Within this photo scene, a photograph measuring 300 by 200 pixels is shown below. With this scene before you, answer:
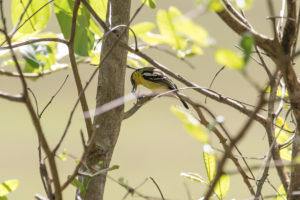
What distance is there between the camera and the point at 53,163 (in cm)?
36

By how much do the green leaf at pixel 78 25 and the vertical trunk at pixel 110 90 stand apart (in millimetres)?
44

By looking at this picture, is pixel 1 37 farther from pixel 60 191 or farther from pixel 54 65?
pixel 60 191

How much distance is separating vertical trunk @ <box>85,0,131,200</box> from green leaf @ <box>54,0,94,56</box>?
0.04 m

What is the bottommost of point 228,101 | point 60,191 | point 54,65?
point 60,191

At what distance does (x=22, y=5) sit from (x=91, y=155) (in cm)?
23

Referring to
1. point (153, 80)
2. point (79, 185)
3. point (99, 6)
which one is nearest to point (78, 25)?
point (99, 6)

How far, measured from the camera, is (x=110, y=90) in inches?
25.8

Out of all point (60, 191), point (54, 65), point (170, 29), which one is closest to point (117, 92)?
point (54, 65)

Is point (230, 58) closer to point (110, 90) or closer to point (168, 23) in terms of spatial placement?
point (168, 23)

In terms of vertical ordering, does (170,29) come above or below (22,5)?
below

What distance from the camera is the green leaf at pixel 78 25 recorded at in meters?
0.58

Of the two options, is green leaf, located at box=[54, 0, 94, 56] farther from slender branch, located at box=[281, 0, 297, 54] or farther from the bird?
the bird

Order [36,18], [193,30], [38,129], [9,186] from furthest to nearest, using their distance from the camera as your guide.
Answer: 1. [36,18]
2. [9,186]
3. [38,129]
4. [193,30]

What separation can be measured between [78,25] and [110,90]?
115mm
